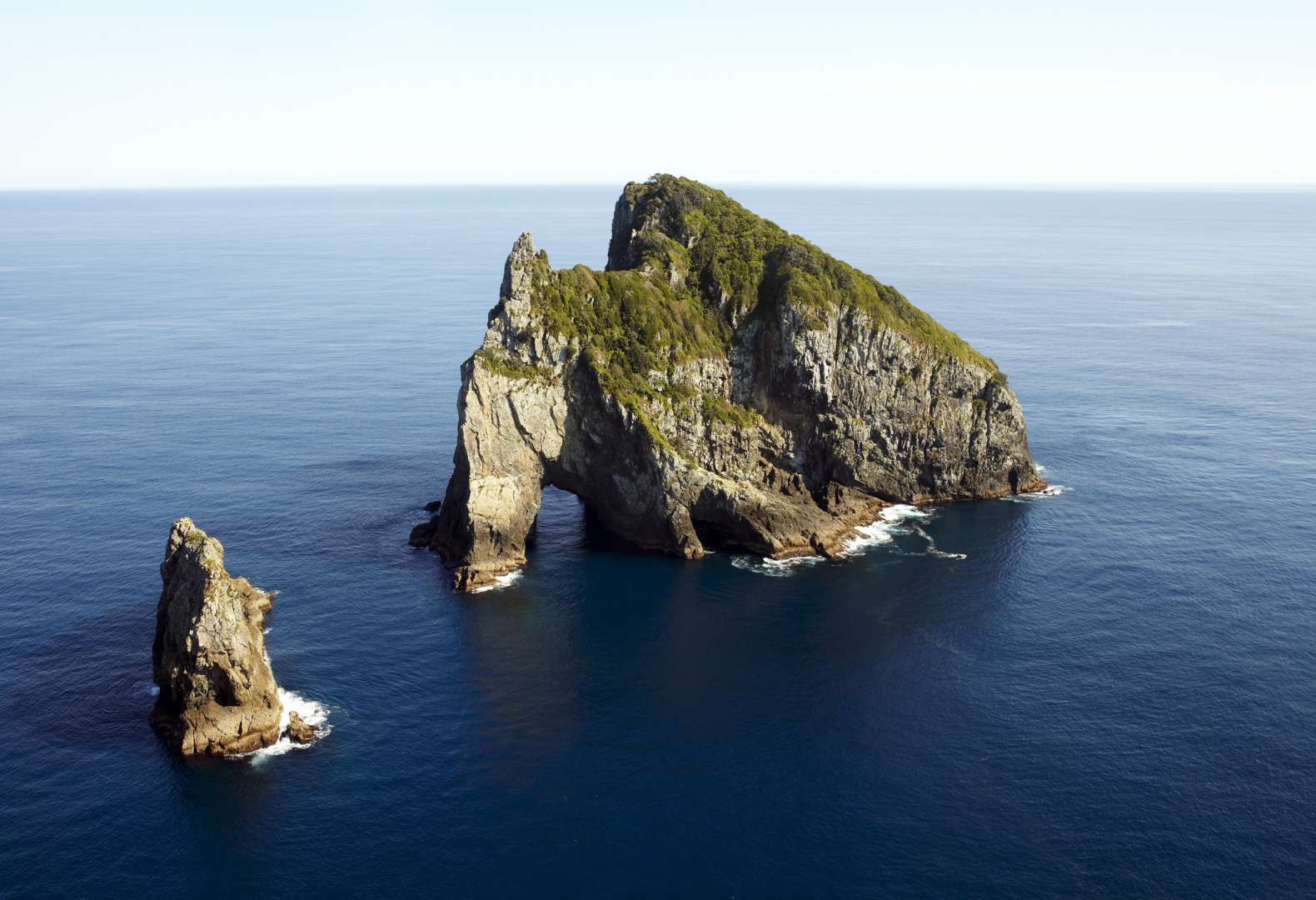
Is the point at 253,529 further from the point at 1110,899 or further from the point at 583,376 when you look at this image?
the point at 1110,899

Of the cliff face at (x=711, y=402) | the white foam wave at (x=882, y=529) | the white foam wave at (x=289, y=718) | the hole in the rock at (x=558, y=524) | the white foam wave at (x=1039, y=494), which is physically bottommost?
the white foam wave at (x=289, y=718)

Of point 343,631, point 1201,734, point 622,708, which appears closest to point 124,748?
point 343,631

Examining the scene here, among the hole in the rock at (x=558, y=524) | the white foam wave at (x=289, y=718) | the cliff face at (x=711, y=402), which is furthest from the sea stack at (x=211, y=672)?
the hole in the rock at (x=558, y=524)

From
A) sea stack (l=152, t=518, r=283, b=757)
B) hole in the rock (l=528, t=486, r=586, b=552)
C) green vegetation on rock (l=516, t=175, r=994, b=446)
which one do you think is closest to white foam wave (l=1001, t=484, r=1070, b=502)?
green vegetation on rock (l=516, t=175, r=994, b=446)

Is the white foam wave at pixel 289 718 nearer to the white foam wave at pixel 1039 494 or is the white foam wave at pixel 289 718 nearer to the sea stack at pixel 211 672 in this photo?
the sea stack at pixel 211 672

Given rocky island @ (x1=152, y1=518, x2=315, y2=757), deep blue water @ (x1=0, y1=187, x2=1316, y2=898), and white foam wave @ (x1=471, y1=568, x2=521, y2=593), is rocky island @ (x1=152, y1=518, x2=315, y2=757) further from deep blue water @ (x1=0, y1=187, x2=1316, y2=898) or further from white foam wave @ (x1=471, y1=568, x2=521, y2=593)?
white foam wave @ (x1=471, y1=568, x2=521, y2=593)

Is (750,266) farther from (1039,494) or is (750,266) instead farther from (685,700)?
(685,700)

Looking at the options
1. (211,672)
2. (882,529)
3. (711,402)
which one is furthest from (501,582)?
(882,529)
